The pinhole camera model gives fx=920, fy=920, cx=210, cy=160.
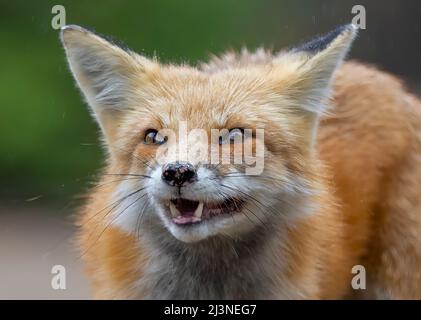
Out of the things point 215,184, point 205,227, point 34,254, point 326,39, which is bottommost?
point 34,254

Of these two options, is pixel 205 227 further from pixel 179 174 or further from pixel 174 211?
pixel 179 174

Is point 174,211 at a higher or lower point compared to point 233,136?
lower

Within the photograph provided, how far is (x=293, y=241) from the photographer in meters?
4.99

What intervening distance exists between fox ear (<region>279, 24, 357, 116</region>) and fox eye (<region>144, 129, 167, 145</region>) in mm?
803

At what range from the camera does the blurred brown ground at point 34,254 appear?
8742 millimetres

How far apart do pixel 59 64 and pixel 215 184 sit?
6932 mm

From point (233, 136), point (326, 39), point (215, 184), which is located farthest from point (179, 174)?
point (326, 39)

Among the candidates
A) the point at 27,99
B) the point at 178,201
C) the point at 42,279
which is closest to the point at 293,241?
the point at 178,201

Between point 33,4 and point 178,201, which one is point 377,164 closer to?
point 178,201

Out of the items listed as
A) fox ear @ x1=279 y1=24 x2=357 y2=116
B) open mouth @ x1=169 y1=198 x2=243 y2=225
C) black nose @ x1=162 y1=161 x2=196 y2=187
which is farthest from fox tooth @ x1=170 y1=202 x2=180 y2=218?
fox ear @ x1=279 y1=24 x2=357 y2=116

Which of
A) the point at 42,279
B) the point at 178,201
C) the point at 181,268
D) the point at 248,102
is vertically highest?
the point at 248,102

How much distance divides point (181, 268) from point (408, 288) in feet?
5.33

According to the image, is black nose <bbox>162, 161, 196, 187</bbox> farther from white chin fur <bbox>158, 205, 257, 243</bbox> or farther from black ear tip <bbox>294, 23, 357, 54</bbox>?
black ear tip <bbox>294, 23, 357, 54</bbox>

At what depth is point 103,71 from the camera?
4934 mm
